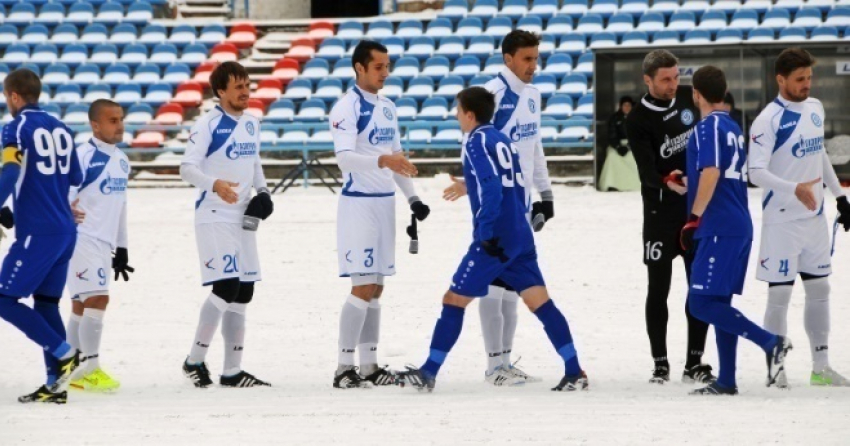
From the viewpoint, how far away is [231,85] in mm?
7766

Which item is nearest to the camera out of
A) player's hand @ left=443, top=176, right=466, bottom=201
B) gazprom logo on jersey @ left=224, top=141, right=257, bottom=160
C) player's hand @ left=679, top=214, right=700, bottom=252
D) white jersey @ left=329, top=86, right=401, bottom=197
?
player's hand @ left=679, top=214, right=700, bottom=252

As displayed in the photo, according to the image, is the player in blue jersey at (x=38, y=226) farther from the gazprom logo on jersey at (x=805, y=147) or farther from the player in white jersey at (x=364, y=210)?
the gazprom logo on jersey at (x=805, y=147)

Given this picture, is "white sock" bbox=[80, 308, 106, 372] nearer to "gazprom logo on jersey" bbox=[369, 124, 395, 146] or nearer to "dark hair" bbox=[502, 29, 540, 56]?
"gazprom logo on jersey" bbox=[369, 124, 395, 146]

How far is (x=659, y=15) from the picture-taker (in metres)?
26.2

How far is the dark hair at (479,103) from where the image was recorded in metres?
7.31

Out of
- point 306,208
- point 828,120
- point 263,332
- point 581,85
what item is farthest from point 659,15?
point 263,332

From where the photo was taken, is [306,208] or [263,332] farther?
[306,208]

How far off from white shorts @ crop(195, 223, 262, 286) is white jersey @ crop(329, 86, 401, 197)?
67 cm

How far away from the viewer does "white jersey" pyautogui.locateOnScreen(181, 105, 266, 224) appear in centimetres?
771

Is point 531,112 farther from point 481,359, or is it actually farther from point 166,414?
point 166,414

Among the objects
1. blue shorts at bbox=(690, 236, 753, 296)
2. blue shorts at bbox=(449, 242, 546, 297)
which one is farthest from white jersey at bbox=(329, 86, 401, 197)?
blue shorts at bbox=(690, 236, 753, 296)

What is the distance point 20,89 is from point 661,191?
3.61m

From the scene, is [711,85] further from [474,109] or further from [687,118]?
[474,109]

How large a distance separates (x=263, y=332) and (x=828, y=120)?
1467 centimetres
